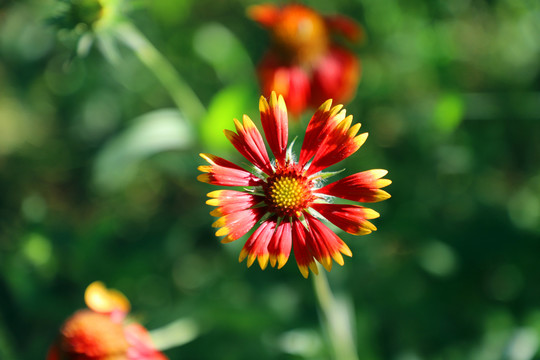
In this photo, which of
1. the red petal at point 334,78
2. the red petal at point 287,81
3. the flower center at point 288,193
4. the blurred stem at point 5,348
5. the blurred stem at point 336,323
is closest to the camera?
the flower center at point 288,193

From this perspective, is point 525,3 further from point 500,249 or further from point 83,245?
point 83,245

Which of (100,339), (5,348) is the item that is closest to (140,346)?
(100,339)

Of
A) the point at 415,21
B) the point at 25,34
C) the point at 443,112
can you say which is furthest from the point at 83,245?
the point at 415,21

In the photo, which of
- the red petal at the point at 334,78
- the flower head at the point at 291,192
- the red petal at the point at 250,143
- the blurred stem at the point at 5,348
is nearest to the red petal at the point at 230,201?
the flower head at the point at 291,192

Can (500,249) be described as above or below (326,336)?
above

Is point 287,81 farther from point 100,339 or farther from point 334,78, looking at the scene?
point 100,339

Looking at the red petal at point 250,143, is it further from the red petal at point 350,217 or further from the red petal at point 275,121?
the red petal at point 350,217

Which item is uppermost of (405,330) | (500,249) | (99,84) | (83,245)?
(99,84)
